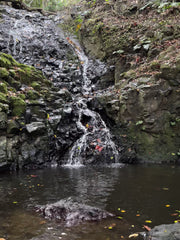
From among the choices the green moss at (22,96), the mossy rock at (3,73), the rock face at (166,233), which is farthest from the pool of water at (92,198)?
the mossy rock at (3,73)

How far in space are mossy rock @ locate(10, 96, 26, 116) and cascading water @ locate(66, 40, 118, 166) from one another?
8.87 feet

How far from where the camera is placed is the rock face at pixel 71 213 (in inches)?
128

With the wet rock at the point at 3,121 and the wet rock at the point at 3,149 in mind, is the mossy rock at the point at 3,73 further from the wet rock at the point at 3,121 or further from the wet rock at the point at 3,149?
the wet rock at the point at 3,149

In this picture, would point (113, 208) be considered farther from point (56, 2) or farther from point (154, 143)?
point (56, 2)

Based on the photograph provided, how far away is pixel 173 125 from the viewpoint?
8633 millimetres

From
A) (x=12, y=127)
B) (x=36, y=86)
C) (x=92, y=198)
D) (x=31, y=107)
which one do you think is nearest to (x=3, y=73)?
(x=36, y=86)

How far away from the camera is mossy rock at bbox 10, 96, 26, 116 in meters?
7.80

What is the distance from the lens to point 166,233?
248cm

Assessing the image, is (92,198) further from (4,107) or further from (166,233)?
Answer: (4,107)

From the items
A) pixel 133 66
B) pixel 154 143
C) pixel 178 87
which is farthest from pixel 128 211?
pixel 133 66

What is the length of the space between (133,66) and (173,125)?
163 inches

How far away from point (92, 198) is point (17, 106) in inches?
201

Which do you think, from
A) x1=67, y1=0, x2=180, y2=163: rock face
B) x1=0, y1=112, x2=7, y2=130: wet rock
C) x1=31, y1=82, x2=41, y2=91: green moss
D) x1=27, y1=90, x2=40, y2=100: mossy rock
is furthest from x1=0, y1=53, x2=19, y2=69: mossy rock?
x1=67, y1=0, x2=180, y2=163: rock face

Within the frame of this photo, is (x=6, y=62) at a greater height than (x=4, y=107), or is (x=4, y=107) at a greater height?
(x=6, y=62)
